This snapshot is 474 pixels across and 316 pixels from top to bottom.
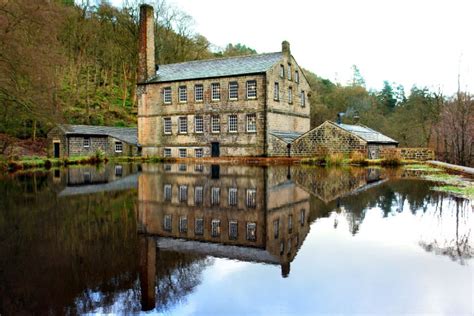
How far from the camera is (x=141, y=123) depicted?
38.2 meters

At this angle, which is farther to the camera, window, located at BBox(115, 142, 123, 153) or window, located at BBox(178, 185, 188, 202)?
window, located at BBox(115, 142, 123, 153)

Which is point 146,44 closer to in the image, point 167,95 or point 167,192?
point 167,95

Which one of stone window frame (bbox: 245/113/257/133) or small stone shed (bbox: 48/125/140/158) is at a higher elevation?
stone window frame (bbox: 245/113/257/133)

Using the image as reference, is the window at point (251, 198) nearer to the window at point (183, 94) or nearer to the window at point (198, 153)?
the window at point (198, 153)

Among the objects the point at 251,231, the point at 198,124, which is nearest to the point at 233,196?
the point at 251,231

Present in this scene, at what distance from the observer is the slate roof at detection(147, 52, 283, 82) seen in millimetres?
33500

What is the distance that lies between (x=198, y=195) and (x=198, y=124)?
2460 centimetres

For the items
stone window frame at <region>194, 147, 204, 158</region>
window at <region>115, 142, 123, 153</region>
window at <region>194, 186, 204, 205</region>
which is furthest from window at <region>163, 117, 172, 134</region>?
window at <region>194, 186, 204, 205</region>

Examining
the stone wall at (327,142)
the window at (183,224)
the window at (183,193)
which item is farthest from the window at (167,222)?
the stone wall at (327,142)

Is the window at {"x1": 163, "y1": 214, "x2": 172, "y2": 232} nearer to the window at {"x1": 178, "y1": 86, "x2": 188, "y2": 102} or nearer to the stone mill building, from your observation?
the stone mill building

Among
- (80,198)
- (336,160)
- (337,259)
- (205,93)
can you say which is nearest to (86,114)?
(205,93)

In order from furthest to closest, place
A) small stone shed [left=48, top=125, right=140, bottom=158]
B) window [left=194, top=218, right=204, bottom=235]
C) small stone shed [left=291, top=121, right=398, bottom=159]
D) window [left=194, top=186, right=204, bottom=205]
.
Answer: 1. small stone shed [left=48, top=125, right=140, bottom=158]
2. small stone shed [left=291, top=121, right=398, bottom=159]
3. window [left=194, top=186, right=204, bottom=205]
4. window [left=194, top=218, right=204, bottom=235]

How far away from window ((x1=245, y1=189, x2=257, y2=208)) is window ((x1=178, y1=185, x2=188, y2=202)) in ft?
5.59

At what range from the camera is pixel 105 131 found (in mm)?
37938
